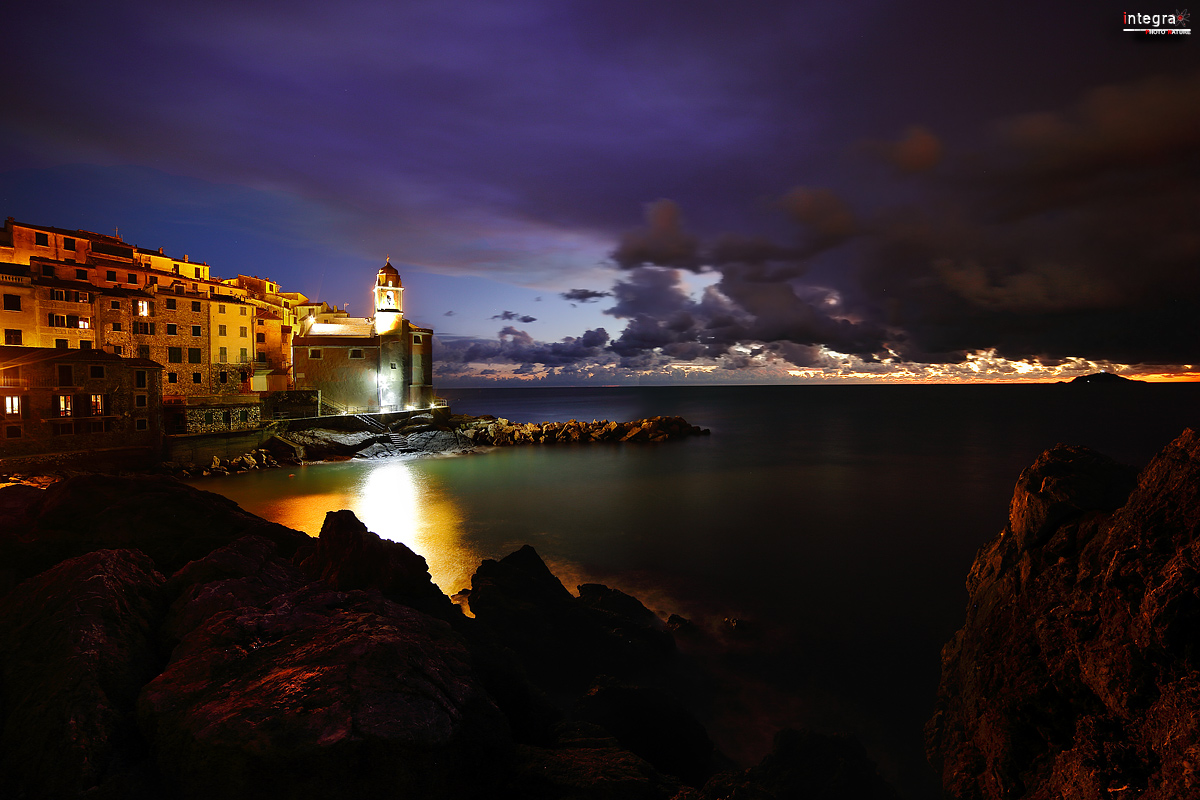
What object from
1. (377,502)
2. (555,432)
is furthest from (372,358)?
(377,502)

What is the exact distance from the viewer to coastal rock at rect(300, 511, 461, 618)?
30.2 feet

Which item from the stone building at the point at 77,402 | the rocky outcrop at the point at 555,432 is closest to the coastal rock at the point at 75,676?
the stone building at the point at 77,402

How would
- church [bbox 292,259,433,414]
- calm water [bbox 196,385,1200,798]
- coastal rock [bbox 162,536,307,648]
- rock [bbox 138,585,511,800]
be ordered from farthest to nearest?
church [bbox 292,259,433,414]
calm water [bbox 196,385,1200,798]
coastal rock [bbox 162,536,307,648]
rock [bbox 138,585,511,800]

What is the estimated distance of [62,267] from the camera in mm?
41156

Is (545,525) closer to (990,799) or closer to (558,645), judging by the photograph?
(558,645)

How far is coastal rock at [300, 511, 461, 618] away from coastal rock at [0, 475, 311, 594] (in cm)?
156

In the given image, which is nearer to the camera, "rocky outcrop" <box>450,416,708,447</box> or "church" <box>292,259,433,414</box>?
"church" <box>292,259,433,414</box>

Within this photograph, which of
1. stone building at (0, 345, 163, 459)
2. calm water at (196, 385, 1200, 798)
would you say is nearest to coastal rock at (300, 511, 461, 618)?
calm water at (196, 385, 1200, 798)

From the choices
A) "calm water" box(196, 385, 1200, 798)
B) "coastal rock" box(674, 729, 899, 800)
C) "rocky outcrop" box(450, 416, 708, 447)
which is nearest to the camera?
"coastal rock" box(674, 729, 899, 800)

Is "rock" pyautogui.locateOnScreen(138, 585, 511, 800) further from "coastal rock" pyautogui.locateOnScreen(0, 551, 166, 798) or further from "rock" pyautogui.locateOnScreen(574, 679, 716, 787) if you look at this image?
"rock" pyautogui.locateOnScreen(574, 679, 716, 787)

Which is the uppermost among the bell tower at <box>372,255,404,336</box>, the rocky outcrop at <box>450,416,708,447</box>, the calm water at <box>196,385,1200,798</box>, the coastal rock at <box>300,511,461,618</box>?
the bell tower at <box>372,255,404,336</box>

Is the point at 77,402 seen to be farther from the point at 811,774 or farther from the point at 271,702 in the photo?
the point at 811,774

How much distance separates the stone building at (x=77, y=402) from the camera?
2644 cm

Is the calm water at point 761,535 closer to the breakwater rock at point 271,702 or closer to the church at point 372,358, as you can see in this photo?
the breakwater rock at point 271,702
